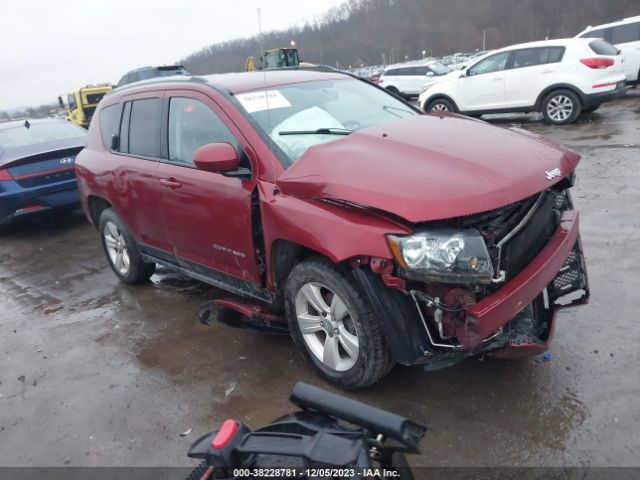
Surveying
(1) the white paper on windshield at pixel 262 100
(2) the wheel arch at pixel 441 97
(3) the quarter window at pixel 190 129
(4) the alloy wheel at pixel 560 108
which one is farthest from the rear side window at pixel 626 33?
(3) the quarter window at pixel 190 129

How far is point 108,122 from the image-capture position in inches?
186

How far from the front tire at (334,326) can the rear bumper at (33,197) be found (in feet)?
16.5

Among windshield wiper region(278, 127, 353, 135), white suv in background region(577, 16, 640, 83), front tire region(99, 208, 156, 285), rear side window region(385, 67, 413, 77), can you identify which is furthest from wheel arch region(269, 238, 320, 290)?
rear side window region(385, 67, 413, 77)

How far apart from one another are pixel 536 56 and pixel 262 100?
890cm

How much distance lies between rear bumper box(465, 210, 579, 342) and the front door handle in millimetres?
2271

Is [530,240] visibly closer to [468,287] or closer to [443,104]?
[468,287]

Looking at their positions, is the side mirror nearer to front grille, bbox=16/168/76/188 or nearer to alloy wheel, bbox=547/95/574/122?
front grille, bbox=16/168/76/188

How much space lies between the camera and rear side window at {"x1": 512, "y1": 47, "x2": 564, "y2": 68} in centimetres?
1012

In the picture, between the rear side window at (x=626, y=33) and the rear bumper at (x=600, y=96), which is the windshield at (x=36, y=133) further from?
Result: the rear side window at (x=626, y=33)

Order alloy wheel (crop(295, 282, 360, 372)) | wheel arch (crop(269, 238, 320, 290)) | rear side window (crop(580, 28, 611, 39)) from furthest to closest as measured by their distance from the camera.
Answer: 1. rear side window (crop(580, 28, 611, 39))
2. wheel arch (crop(269, 238, 320, 290))
3. alloy wheel (crop(295, 282, 360, 372))

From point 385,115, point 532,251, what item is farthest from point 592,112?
point 532,251

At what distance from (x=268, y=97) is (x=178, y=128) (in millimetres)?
772

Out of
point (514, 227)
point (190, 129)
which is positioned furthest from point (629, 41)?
point (190, 129)

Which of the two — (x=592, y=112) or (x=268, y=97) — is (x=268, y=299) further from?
(x=592, y=112)
